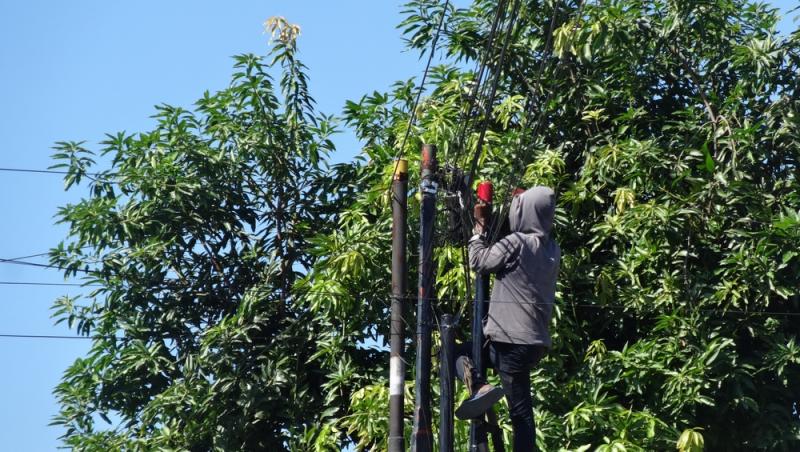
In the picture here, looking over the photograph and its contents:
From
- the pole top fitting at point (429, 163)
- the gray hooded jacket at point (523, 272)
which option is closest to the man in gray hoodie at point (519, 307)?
the gray hooded jacket at point (523, 272)

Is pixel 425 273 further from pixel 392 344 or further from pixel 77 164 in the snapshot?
pixel 77 164

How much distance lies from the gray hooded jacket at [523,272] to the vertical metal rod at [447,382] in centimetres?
44

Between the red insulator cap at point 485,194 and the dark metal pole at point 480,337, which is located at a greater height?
the red insulator cap at point 485,194

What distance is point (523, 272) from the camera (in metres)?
7.61

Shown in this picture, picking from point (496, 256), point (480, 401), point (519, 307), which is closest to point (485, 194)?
point (496, 256)

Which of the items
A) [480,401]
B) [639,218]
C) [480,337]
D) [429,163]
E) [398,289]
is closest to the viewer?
[480,401]

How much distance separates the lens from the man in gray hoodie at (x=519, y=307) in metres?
7.53

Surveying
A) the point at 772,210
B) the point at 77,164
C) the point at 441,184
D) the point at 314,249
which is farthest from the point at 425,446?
the point at 77,164

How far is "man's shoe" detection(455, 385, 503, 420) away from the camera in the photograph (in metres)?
7.49

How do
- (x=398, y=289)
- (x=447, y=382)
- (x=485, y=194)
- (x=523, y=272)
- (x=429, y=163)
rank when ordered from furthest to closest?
(x=398, y=289), (x=429, y=163), (x=447, y=382), (x=485, y=194), (x=523, y=272)

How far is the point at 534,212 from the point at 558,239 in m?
3.44

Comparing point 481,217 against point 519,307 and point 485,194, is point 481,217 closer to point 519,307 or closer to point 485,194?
point 485,194

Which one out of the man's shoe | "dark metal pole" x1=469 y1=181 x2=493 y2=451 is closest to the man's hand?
"dark metal pole" x1=469 y1=181 x2=493 y2=451

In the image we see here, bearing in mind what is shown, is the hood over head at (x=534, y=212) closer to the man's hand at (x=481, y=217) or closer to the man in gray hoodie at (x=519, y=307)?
the man in gray hoodie at (x=519, y=307)
